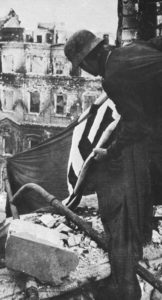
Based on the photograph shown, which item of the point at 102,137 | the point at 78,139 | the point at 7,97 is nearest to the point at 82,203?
the point at 78,139

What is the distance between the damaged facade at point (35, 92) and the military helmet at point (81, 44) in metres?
8.65

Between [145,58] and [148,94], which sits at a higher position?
[145,58]

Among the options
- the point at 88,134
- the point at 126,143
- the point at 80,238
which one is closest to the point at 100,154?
the point at 126,143

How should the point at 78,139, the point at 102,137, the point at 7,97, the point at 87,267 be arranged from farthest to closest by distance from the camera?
1. the point at 7,97
2. the point at 78,139
3. the point at 102,137
4. the point at 87,267

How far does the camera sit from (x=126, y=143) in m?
2.41

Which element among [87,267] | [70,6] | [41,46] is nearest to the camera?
[87,267]

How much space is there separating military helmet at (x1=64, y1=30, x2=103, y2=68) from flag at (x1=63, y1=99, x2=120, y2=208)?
1.17m

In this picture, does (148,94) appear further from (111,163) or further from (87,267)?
(87,267)

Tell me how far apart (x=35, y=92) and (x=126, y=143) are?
1233 cm

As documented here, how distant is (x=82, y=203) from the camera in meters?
4.30

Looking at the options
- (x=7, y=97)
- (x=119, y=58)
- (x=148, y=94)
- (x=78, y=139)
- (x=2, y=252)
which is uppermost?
(x=119, y=58)

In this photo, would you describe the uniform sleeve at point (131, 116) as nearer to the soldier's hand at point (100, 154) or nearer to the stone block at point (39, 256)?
the soldier's hand at point (100, 154)

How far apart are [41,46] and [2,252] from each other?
10.6 metres

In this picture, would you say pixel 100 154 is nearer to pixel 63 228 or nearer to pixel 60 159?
pixel 63 228
